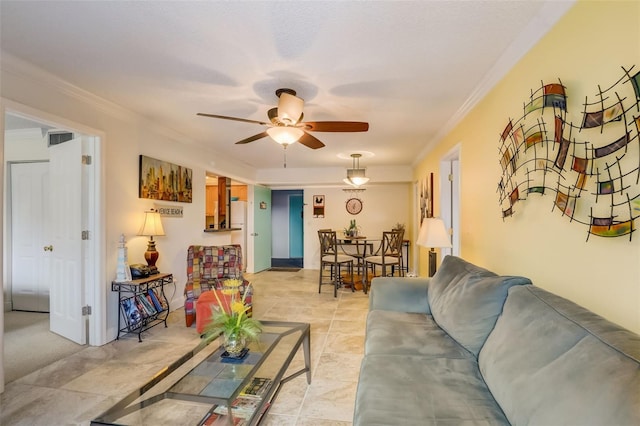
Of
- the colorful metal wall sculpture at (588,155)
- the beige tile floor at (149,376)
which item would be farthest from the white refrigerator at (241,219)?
the colorful metal wall sculpture at (588,155)

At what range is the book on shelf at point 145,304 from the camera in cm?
310

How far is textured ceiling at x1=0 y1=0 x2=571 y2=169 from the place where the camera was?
62.2 inches

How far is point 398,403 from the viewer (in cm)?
119

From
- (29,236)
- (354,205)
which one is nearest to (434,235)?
(354,205)

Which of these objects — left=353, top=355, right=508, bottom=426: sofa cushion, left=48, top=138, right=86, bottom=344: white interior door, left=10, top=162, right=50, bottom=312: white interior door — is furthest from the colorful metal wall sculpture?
left=10, top=162, right=50, bottom=312: white interior door

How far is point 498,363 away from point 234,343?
4.43ft

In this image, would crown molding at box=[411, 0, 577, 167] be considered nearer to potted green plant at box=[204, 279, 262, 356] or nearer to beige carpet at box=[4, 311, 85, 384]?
potted green plant at box=[204, 279, 262, 356]

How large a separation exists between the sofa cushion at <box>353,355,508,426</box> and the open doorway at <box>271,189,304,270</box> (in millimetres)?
6641

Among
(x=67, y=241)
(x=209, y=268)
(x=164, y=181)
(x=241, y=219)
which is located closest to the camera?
(x=67, y=241)

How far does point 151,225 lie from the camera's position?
3.26 m

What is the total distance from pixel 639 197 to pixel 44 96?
372cm

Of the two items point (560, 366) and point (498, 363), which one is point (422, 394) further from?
point (560, 366)

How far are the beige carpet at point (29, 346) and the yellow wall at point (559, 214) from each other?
147 inches

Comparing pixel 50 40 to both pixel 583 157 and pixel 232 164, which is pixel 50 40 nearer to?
pixel 583 157
